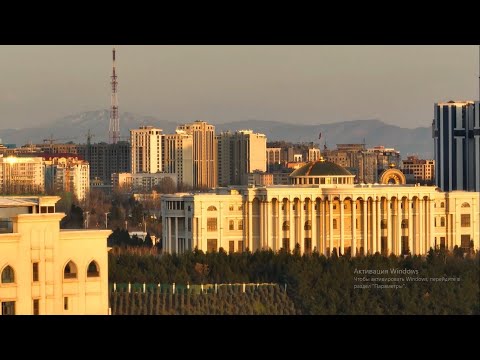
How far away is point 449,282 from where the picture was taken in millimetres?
16609

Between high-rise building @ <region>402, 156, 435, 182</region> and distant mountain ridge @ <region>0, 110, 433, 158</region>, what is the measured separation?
2.82 metres

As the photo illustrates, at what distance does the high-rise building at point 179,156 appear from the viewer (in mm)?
32500

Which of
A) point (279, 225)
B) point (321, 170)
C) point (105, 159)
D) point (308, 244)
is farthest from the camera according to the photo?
point (105, 159)

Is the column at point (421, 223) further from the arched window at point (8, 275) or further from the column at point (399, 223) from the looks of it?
the arched window at point (8, 275)

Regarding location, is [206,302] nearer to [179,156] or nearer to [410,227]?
[410,227]

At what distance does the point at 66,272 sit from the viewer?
11.3 metres

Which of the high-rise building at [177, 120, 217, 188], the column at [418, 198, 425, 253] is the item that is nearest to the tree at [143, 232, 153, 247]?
the column at [418, 198, 425, 253]

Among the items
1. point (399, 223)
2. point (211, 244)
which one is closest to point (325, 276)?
point (211, 244)

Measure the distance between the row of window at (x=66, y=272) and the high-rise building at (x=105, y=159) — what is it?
2256 cm

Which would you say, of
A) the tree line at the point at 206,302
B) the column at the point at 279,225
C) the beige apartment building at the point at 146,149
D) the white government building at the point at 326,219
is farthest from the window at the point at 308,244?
the beige apartment building at the point at 146,149

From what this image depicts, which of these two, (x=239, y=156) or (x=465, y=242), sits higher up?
(x=239, y=156)

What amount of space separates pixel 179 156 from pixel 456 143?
516 cm
